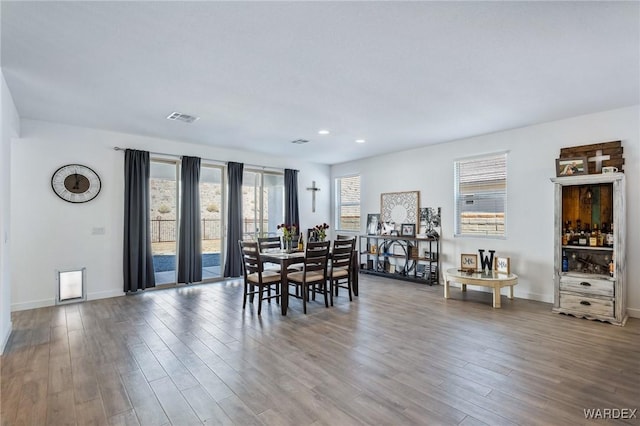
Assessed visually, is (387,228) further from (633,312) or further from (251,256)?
(633,312)

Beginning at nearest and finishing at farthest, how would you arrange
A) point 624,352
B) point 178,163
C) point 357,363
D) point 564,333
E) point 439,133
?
point 357,363 → point 624,352 → point 564,333 → point 439,133 → point 178,163

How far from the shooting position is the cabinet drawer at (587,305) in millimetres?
4031

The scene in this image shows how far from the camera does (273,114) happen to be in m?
4.51

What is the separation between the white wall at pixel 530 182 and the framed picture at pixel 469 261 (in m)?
0.39

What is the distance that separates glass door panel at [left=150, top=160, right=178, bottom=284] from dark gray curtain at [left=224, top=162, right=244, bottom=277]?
0.99m

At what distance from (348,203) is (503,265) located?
12.9ft

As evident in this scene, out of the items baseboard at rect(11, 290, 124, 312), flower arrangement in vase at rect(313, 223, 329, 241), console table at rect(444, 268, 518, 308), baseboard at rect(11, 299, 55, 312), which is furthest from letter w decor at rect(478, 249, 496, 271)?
baseboard at rect(11, 299, 55, 312)

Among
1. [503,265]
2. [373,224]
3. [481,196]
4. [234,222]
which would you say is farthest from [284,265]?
[481,196]

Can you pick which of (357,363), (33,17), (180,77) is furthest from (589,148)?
(33,17)

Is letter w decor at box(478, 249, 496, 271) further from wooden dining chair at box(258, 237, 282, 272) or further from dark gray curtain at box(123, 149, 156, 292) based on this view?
dark gray curtain at box(123, 149, 156, 292)

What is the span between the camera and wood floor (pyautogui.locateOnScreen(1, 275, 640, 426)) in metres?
2.22

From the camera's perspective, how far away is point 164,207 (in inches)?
240

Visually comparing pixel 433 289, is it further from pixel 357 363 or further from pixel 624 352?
pixel 357 363

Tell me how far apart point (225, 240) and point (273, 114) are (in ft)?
10.5
